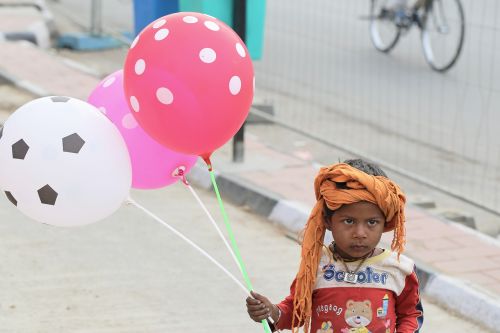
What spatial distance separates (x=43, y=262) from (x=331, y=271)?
2633 mm

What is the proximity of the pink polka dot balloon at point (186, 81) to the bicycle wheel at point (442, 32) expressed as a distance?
22.3 ft

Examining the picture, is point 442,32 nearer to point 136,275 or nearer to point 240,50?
point 136,275

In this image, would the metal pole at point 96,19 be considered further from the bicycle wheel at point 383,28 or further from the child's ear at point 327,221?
the child's ear at point 327,221

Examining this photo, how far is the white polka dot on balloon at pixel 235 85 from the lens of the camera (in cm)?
364

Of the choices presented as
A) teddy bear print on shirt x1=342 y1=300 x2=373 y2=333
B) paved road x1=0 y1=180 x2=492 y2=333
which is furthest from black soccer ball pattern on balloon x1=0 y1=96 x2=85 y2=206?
paved road x1=0 y1=180 x2=492 y2=333

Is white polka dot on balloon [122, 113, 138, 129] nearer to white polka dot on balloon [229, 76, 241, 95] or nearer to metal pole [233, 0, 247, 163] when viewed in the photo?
white polka dot on balloon [229, 76, 241, 95]

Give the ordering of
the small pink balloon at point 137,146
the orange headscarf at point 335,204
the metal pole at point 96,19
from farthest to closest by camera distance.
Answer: the metal pole at point 96,19 → the small pink balloon at point 137,146 → the orange headscarf at point 335,204

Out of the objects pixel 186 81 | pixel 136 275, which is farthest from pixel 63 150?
pixel 136 275

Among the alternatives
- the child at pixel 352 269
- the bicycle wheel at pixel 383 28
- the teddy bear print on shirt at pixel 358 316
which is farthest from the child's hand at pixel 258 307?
the bicycle wheel at pixel 383 28

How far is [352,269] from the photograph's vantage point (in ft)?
11.2

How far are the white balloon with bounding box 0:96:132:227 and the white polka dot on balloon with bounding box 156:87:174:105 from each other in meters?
0.21

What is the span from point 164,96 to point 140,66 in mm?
127

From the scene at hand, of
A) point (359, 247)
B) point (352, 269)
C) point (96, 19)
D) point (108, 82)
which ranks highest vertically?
point (108, 82)

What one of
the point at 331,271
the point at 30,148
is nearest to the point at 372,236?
the point at 331,271
